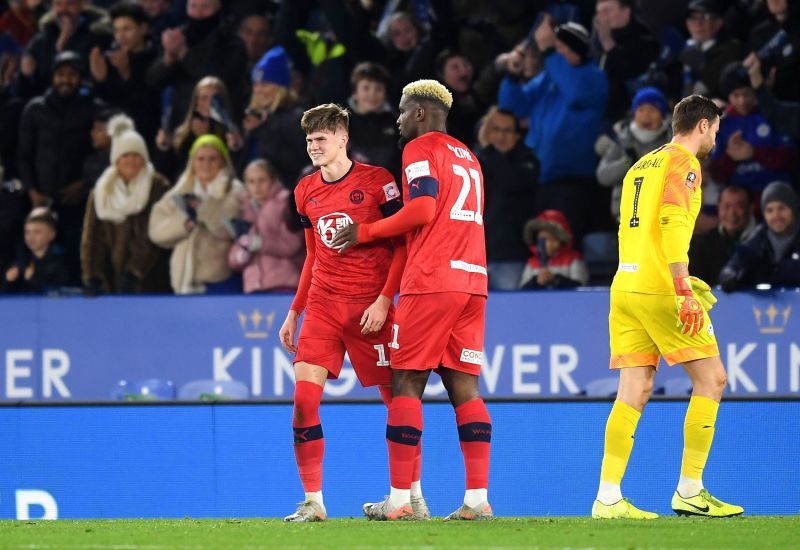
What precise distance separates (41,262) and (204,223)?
5.02ft

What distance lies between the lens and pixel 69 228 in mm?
14195

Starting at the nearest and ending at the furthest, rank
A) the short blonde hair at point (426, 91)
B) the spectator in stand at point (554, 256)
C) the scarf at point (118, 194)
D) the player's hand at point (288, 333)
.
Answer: the short blonde hair at point (426, 91)
the player's hand at point (288, 333)
the spectator in stand at point (554, 256)
the scarf at point (118, 194)

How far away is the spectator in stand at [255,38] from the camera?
48.2 ft

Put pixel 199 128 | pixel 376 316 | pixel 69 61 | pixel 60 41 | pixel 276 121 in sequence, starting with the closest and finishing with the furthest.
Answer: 1. pixel 376 316
2. pixel 276 121
3. pixel 199 128
4. pixel 69 61
5. pixel 60 41

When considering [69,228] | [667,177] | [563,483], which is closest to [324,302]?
[667,177]

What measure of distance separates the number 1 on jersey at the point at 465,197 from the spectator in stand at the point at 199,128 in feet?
20.6

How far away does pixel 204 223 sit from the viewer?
13.1 m

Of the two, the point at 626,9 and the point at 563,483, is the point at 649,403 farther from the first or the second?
the point at 626,9

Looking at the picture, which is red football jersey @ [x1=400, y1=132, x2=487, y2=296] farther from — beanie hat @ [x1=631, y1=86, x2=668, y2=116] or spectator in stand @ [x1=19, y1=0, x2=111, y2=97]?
spectator in stand @ [x1=19, y1=0, x2=111, y2=97]

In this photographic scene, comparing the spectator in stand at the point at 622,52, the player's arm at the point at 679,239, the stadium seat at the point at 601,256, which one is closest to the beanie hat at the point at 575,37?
the spectator in stand at the point at 622,52

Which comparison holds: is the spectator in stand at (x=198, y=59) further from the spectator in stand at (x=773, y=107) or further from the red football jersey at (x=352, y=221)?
the red football jersey at (x=352, y=221)

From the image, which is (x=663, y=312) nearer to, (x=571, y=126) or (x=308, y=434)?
(x=308, y=434)

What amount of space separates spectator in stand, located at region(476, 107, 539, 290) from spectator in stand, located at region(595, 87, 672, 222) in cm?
60

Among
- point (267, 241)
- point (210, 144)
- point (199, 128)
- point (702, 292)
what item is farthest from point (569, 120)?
point (702, 292)
